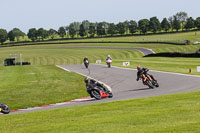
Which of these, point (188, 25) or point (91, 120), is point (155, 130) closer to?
point (91, 120)

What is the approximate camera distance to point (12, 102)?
18.6m

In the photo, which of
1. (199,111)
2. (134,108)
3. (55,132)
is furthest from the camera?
(134,108)

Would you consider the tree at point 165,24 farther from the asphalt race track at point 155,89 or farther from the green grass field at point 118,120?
the green grass field at point 118,120

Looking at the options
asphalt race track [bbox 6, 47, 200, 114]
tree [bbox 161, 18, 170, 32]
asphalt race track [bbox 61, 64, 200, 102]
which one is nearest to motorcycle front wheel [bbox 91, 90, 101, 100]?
asphalt race track [bbox 6, 47, 200, 114]

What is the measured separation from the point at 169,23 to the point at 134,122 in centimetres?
18631

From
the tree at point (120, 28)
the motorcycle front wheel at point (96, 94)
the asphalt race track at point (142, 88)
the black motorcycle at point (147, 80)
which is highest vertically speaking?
the tree at point (120, 28)

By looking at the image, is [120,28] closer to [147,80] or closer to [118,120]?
[147,80]

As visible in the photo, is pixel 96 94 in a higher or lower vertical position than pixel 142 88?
higher

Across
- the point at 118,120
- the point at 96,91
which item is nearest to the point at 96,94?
the point at 96,91

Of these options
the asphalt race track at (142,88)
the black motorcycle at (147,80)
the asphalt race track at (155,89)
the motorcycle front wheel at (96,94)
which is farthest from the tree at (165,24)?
the motorcycle front wheel at (96,94)

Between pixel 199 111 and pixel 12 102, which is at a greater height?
pixel 199 111

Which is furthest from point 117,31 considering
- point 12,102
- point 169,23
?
point 12,102

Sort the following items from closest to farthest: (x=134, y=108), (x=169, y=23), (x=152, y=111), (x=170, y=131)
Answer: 1. (x=170, y=131)
2. (x=152, y=111)
3. (x=134, y=108)
4. (x=169, y=23)

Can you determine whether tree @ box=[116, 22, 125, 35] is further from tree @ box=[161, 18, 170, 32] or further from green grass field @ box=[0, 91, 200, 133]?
green grass field @ box=[0, 91, 200, 133]
